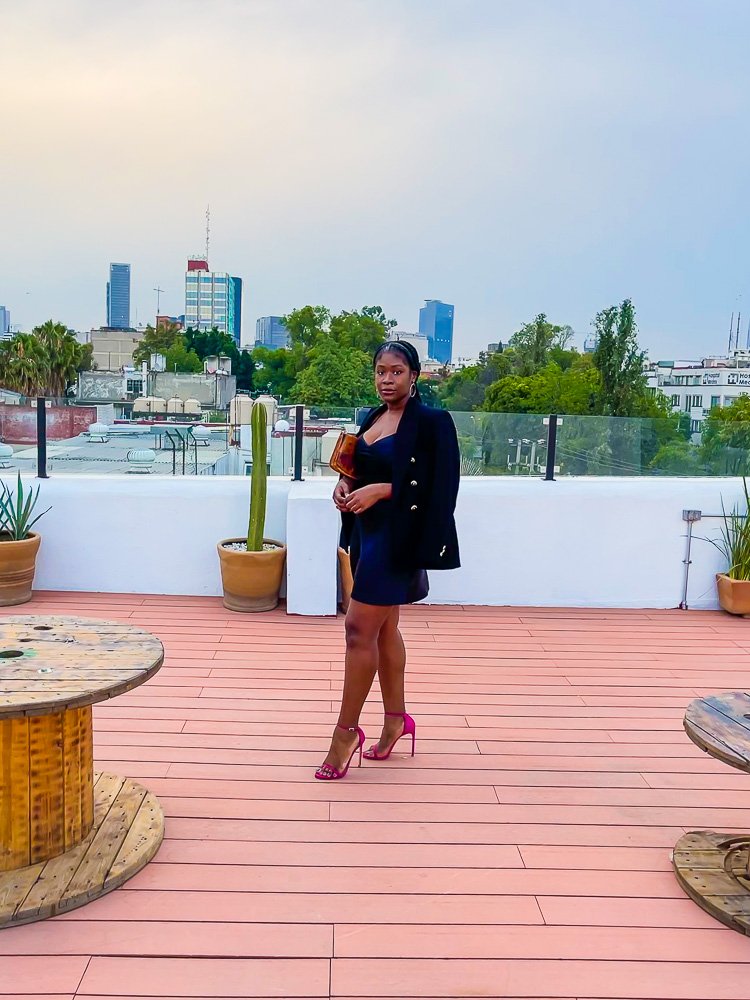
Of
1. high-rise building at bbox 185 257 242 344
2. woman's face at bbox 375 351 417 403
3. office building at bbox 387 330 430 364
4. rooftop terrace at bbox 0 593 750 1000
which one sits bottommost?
rooftop terrace at bbox 0 593 750 1000

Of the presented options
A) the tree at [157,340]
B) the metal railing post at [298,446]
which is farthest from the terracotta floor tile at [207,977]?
the tree at [157,340]

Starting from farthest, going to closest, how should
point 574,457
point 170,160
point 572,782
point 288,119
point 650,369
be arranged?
point 650,369, point 170,160, point 288,119, point 574,457, point 572,782

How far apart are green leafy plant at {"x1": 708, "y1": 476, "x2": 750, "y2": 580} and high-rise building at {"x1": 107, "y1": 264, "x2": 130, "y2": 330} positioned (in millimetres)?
129975

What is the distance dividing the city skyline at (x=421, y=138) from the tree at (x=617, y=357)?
1.05 m

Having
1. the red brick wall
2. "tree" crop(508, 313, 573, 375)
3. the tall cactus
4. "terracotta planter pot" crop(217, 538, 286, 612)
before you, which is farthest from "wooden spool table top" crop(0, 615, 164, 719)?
"tree" crop(508, 313, 573, 375)

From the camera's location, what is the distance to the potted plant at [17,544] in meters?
5.12

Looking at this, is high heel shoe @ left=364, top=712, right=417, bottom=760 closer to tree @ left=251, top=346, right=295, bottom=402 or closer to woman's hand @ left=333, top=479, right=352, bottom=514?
woman's hand @ left=333, top=479, right=352, bottom=514

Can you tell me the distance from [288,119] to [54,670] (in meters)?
14.3

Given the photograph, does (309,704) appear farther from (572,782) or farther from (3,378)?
(3,378)

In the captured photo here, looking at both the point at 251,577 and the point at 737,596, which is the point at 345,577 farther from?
the point at 737,596

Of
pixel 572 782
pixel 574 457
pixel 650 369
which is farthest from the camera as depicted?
pixel 650 369

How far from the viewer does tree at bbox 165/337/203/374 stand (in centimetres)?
6481

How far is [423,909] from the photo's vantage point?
225 centimetres

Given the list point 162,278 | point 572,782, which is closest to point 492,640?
point 572,782
